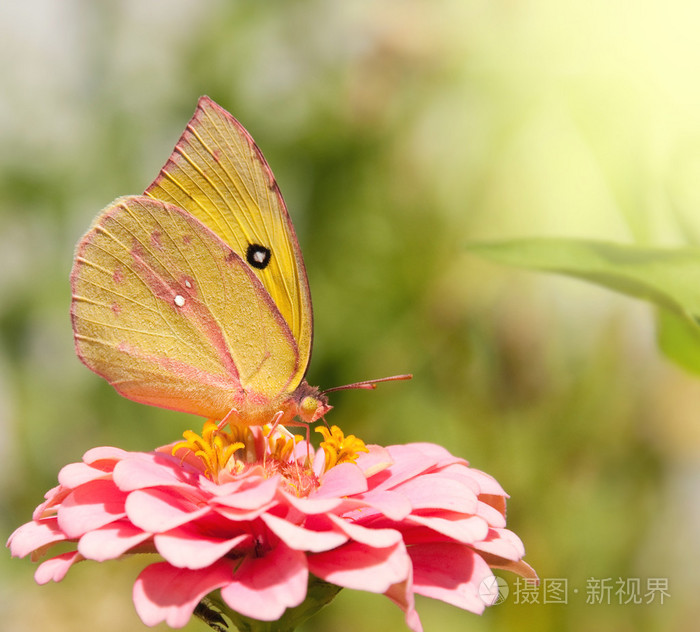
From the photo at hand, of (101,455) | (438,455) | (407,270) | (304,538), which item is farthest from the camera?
(407,270)

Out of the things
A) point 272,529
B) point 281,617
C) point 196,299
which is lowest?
point 281,617

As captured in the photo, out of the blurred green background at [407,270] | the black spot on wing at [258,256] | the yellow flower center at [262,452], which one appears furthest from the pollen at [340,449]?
the blurred green background at [407,270]

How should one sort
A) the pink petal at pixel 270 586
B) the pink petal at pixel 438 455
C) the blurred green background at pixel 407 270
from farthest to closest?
the blurred green background at pixel 407 270, the pink petal at pixel 438 455, the pink petal at pixel 270 586

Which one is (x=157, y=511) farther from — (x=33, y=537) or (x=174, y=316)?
(x=174, y=316)

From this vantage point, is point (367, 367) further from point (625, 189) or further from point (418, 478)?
point (418, 478)

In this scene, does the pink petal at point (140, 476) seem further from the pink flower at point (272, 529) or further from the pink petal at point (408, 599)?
the pink petal at point (408, 599)

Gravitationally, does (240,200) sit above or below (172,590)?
above

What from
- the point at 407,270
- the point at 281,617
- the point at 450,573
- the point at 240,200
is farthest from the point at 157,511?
→ the point at 407,270
